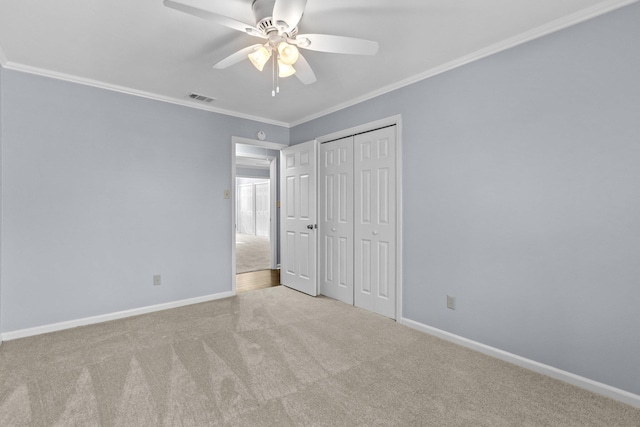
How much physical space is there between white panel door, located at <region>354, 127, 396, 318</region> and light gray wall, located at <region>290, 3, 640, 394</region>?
278 mm

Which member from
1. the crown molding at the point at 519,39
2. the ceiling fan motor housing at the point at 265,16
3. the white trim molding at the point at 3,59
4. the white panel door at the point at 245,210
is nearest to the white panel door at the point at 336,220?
the crown molding at the point at 519,39

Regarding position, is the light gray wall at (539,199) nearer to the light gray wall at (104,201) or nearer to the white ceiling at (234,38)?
the white ceiling at (234,38)

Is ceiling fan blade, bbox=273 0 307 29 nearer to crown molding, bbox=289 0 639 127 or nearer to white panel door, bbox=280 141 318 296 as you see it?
crown molding, bbox=289 0 639 127

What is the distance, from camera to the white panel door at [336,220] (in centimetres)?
381

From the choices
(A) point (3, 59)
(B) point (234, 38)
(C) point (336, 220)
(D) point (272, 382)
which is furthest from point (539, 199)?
(A) point (3, 59)

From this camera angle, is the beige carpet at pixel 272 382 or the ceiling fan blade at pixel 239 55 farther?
the ceiling fan blade at pixel 239 55

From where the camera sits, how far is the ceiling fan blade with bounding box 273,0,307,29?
160 centimetres

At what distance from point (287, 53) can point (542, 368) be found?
9.50 feet

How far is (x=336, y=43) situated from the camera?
6.19ft

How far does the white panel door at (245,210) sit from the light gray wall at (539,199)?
9.64 meters

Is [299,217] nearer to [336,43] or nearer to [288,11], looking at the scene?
[336,43]

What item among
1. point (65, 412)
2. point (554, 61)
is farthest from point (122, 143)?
point (554, 61)

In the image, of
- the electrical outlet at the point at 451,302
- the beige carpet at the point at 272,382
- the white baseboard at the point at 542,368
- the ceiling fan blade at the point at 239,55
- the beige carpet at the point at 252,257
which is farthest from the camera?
the beige carpet at the point at 252,257

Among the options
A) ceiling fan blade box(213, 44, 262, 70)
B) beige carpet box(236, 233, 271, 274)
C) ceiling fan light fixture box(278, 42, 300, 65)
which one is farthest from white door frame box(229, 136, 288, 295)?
ceiling fan light fixture box(278, 42, 300, 65)
